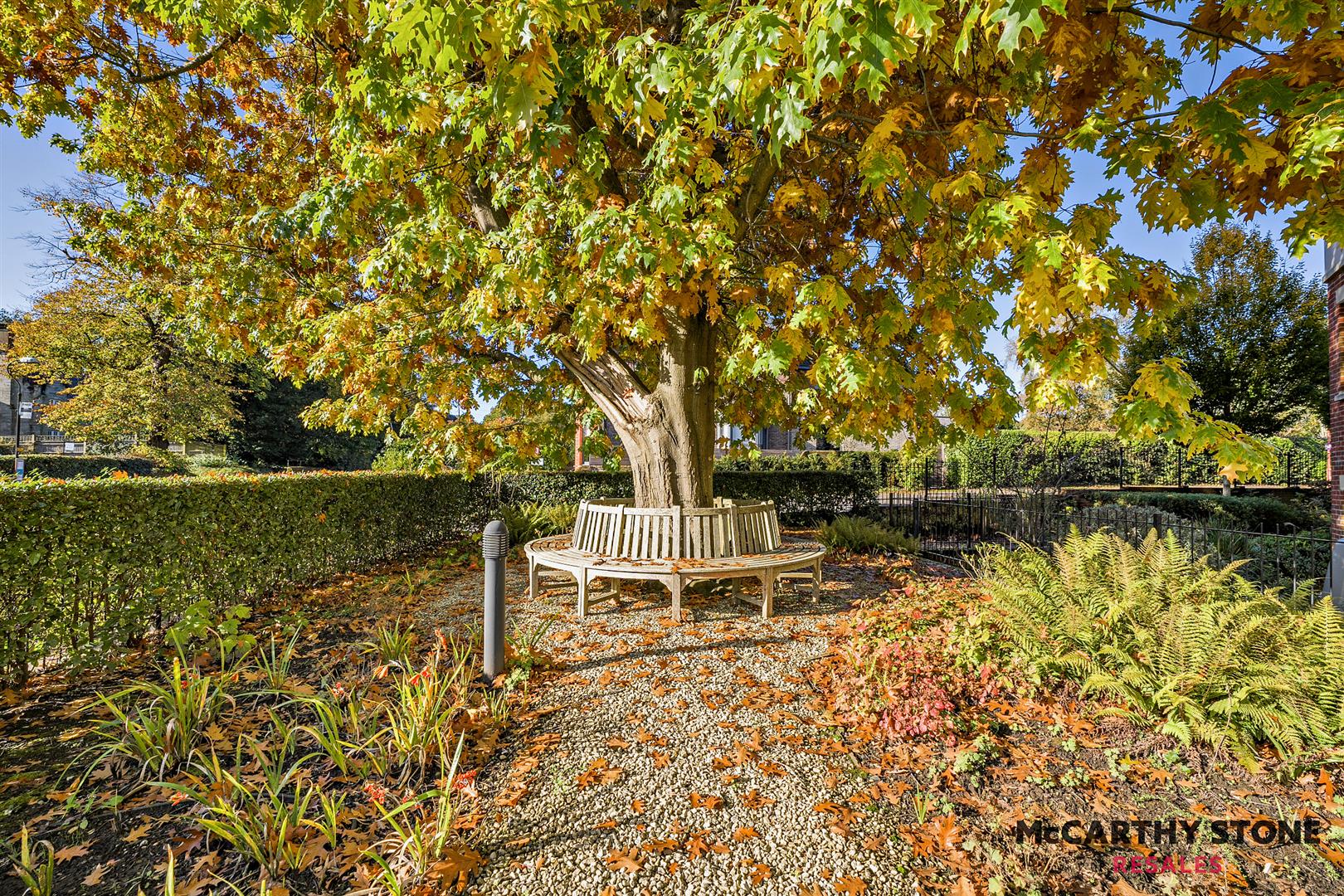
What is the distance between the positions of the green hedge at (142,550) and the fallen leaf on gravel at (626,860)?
14.2 feet

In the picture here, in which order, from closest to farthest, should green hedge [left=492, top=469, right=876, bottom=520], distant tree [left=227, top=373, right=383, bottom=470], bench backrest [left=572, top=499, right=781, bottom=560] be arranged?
bench backrest [left=572, top=499, right=781, bottom=560]
green hedge [left=492, top=469, right=876, bottom=520]
distant tree [left=227, top=373, right=383, bottom=470]

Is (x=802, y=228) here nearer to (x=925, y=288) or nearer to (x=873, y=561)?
(x=925, y=288)

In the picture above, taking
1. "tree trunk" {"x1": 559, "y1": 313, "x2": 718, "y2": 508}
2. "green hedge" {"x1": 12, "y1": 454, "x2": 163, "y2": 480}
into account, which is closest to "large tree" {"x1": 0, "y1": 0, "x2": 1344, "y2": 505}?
"tree trunk" {"x1": 559, "y1": 313, "x2": 718, "y2": 508}

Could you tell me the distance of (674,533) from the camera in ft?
20.0

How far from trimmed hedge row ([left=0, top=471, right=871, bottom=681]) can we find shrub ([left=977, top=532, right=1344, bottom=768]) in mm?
6625

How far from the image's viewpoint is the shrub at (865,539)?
9.48 meters

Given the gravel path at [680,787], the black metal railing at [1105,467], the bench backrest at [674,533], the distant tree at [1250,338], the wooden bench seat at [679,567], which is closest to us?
the gravel path at [680,787]

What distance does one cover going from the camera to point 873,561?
877cm

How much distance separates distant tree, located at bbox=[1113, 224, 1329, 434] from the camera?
557 inches

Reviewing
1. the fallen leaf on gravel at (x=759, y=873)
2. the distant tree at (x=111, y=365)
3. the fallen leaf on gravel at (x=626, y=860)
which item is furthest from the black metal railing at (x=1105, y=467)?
the distant tree at (x=111, y=365)

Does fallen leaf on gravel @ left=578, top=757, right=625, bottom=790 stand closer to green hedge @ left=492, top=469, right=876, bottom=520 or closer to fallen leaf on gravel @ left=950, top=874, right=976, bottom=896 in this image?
fallen leaf on gravel @ left=950, top=874, right=976, bottom=896

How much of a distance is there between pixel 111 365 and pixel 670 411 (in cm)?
2409

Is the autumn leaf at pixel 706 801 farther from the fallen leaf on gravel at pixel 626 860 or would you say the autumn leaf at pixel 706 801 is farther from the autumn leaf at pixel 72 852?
the autumn leaf at pixel 72 852

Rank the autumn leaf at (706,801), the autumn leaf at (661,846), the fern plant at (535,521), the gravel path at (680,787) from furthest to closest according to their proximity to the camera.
Answer: 1. the fern plant at (535,521)
2. the autumn leaf at (706,801)
3. the autumn leaf at (661,846)
4. the gravel path at (680,787)
